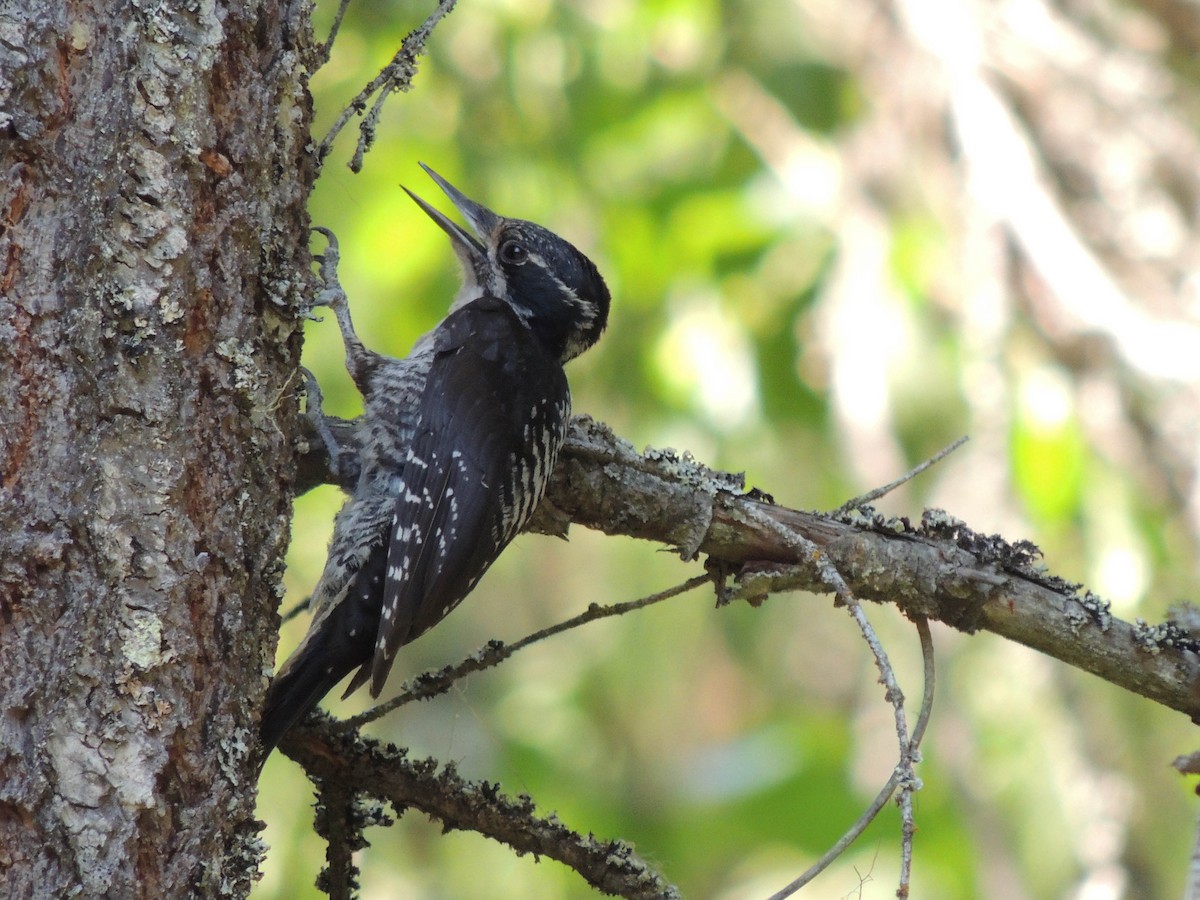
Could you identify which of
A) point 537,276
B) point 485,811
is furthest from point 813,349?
point 485,811

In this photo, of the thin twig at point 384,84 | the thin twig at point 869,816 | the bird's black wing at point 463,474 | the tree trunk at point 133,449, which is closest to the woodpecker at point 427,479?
the bird's black wing at point 463,474

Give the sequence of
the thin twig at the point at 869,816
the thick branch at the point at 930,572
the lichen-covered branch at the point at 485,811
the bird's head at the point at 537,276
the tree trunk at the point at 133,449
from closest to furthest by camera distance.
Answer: the tree trunk at the point at 133,449, the thin twig at the point at 869,816, the lichen-covered branch at the point at 485,811, the thick branch at the point at 930,572, the bird's head at the point at 537,276

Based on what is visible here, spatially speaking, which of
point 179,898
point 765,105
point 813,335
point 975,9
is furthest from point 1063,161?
point 179,898

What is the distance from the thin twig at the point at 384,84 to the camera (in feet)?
6.77

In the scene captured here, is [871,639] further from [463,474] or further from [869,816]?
[463,474]

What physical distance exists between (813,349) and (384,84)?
2.69m

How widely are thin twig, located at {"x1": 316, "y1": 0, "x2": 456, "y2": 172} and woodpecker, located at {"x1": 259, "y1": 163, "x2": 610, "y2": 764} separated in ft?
2.06

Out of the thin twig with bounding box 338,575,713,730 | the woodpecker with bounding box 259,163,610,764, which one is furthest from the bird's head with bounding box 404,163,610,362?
the thin twig with bounding box 338,575,713,730

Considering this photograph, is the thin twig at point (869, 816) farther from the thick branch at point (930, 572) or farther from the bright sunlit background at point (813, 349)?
the bright sunlit background at point (813, 349)

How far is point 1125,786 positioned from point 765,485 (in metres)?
1.90

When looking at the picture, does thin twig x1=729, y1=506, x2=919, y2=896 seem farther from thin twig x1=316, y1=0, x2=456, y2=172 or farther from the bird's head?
the bird's head

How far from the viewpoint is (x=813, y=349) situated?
179 inches

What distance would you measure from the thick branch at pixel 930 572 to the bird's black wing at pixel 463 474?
340mm

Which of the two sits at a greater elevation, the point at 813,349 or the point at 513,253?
A: the point at 813,349
